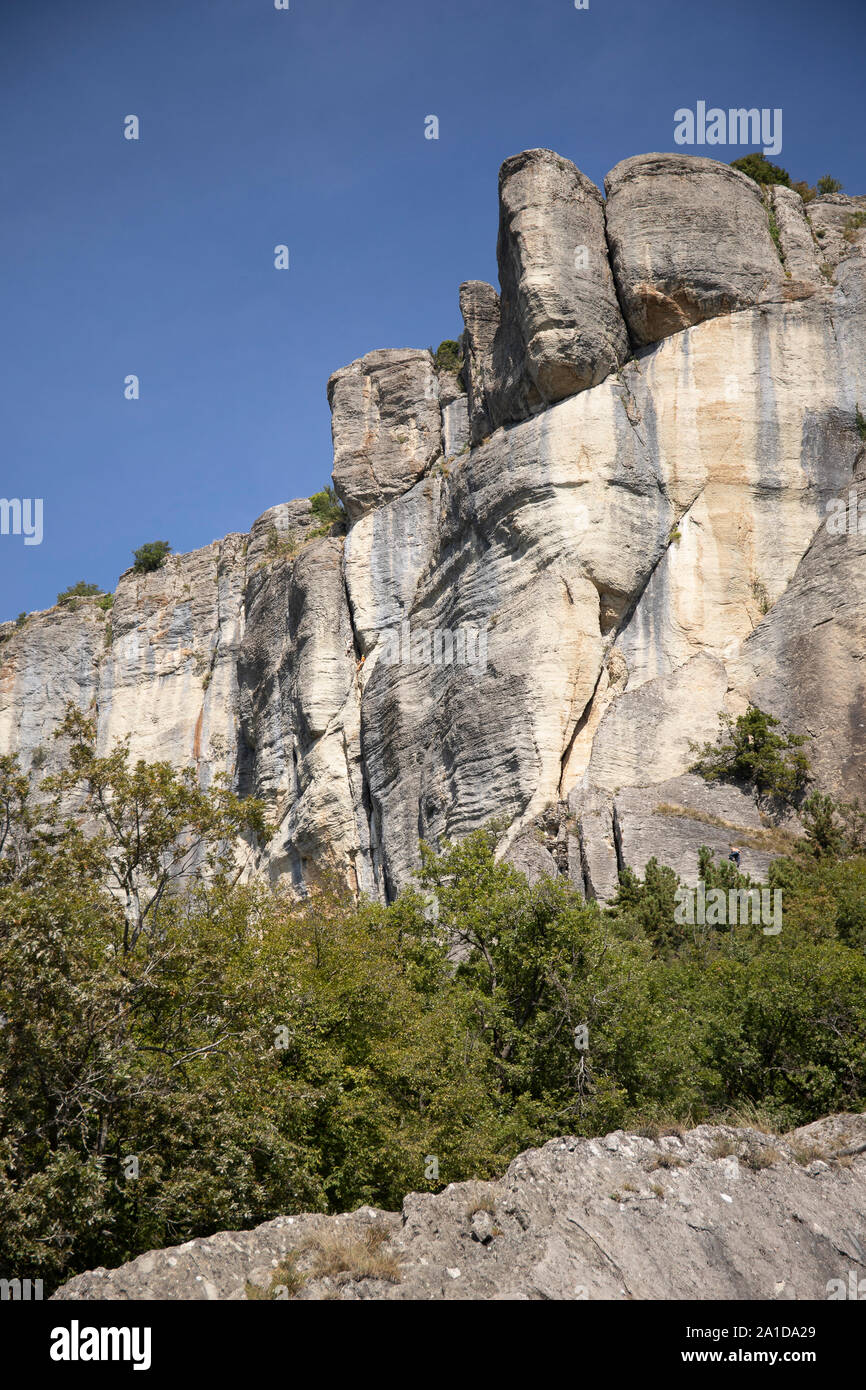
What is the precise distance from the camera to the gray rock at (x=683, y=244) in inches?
1563

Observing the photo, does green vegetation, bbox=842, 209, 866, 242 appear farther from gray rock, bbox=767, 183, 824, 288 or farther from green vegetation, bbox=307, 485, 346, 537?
green vegetation, bbox=307, 485, 346, 537

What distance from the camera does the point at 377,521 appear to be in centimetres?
4691

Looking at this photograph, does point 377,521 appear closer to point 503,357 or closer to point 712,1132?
point 503,357

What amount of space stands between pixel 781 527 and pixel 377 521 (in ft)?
52.1

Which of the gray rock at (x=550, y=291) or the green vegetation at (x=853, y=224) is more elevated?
the green vegetation at (x=853, y=224)

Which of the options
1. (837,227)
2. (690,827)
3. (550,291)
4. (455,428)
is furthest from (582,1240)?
(837,227)

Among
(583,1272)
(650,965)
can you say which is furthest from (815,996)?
(583,1272)

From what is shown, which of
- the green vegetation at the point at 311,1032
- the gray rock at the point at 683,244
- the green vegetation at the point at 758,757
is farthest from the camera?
the gray rock at the point at 683,244

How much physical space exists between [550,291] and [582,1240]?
1298 inches

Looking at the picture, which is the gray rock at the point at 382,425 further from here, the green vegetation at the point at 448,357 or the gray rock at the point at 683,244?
the gray rock at the point at 683,244

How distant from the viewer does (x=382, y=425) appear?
163ft

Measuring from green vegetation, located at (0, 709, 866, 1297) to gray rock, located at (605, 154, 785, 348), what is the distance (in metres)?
23.1

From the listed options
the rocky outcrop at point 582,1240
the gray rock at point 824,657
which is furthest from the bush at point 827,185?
the rocky outcrop at point 582,1240

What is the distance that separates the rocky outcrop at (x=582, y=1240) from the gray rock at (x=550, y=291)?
29.8 metres
